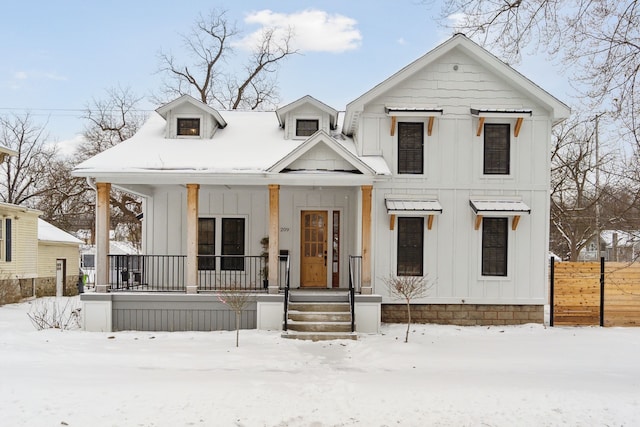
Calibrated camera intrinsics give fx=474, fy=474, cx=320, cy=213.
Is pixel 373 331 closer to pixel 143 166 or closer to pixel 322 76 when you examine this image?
pixel 143 166

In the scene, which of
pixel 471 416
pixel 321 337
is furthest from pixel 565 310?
pixel 471 416

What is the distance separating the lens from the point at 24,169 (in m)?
32.5

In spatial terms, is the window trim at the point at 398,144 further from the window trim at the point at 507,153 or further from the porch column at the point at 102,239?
the porch column at the point at 102,239

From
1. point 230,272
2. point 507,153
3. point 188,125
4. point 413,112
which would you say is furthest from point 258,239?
point 507,153

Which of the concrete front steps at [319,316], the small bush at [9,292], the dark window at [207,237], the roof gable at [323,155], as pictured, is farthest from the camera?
the small bush at [9,292]

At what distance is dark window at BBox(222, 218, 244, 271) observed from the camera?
543 inches

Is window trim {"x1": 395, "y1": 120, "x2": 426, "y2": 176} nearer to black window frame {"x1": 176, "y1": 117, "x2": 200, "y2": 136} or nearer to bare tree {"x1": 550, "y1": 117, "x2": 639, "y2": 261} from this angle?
black window frame {"x1": 176, "y1": 117, "x2": 200, "y2": 136}

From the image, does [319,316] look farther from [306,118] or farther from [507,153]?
[507,153]

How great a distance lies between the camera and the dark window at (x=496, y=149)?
12.4 m

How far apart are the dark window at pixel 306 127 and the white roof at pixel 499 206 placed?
4849 mm

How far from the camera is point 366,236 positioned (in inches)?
446

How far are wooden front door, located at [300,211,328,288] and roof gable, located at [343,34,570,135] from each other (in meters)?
3.24

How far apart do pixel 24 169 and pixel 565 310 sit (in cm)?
3387

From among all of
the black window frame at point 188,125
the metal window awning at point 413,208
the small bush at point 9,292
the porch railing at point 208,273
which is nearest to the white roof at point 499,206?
the metal window awning at point 413,208
